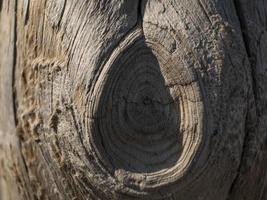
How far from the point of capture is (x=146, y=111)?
7.22ft

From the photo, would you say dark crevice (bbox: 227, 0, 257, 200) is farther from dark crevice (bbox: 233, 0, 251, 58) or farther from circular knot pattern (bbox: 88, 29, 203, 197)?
circular knot pattern (bbox: 88, 29, 203, 197)

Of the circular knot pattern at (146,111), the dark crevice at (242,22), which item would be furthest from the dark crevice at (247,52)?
the circular knot pattern at (146,111)

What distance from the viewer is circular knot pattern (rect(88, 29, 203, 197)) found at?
2.18m

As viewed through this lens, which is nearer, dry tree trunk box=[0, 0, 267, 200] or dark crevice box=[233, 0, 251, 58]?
dry tree trunk box=[0, 0, 267, 200]

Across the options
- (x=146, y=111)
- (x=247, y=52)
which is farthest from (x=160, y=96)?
(x=247, y=52)

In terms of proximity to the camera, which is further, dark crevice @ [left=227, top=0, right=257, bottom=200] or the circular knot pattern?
dark crevice @ [left=227, top=0, right=257, bottom=200]

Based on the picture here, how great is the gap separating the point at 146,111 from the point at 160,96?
0.06 meters

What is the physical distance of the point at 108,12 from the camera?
2234mm

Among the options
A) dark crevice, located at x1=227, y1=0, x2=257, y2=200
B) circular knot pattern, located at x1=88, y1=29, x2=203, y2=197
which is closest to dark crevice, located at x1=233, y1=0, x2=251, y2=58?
dark crevice, located at x1=227, y1=0, x2=257, y2=200

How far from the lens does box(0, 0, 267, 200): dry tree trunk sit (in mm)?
2186

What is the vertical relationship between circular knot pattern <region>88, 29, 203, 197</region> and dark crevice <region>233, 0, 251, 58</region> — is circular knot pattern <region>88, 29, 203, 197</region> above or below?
below

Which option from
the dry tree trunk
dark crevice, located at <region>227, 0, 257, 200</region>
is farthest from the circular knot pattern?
dark crevice, located at <region>227, 0, 257, 200</region>

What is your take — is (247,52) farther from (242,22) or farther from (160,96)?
(160,96)

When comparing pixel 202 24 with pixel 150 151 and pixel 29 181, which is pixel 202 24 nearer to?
pixel 150 151
